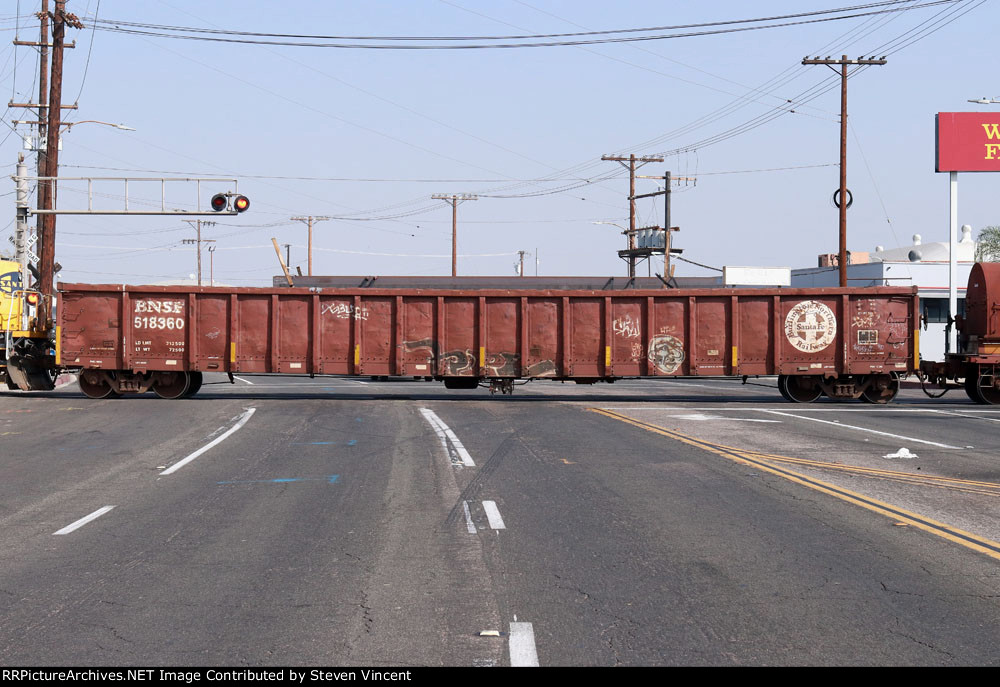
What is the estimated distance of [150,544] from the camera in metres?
8.48

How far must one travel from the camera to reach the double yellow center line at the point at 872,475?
29.3 feet

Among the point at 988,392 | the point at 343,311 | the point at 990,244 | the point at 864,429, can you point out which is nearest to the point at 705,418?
the point at 864,429

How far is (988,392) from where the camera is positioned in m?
28.1

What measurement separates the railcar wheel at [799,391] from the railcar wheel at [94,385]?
65.1 ft

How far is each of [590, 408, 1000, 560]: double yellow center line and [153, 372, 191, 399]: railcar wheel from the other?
15413mm

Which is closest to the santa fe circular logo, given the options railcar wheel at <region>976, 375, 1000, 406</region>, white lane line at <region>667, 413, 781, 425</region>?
railcar wheel at <region>976, 375, 1000, 406</region>

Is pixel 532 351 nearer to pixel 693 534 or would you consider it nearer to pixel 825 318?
pixel 825 318

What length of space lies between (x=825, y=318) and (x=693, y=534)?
68.1 feet

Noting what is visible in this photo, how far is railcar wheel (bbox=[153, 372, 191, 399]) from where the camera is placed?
1110 inches

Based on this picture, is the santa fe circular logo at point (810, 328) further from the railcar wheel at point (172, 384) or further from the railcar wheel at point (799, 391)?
the railcar wheel at point (172, 384)

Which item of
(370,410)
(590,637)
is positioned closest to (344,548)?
(590,637)

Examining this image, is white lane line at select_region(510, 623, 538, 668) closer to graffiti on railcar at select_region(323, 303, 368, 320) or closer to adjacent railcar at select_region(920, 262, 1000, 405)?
graffiti on railcar at select_region(323, 303, 368, 320)

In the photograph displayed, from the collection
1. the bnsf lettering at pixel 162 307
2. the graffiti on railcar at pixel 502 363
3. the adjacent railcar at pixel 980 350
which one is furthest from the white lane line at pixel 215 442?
the adjacent railcar at pixel 980 350

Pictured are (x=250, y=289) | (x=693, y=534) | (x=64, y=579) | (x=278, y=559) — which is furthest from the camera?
(x=250, y=289)
